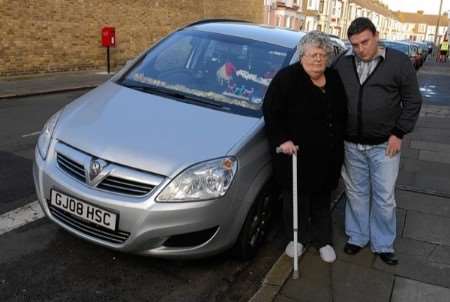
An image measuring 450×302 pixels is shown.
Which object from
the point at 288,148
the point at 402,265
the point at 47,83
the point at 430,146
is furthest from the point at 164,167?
the point at 47,83

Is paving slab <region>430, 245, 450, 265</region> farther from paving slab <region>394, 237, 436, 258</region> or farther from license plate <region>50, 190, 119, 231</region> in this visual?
license plate <region>50, 190, 119, 231</region>

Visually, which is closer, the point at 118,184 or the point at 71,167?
the point at 118,184

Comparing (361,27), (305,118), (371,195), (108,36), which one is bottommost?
Answer: (371,195)

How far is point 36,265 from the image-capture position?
137 inches

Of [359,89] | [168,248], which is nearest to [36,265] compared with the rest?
[168,248]

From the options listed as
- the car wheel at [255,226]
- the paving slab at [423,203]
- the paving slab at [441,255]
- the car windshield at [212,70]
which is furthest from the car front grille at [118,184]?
the paving slab at [423,203]

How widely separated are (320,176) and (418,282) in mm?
1019

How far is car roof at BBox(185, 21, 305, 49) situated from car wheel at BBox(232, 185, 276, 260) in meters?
1.43

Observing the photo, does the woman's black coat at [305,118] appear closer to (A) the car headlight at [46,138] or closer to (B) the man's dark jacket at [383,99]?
(B) the man's dark jacket at [383,99]

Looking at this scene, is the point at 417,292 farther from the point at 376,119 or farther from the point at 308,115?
the point at 308,115

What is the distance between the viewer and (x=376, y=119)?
3439 millimetres

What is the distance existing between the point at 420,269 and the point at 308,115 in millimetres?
1480

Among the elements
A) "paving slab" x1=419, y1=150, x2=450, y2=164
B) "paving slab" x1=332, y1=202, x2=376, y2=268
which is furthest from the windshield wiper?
"paving slab" x1=419, y1=150, x2=450, y2=164

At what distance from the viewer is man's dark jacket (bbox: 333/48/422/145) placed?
131 inches
